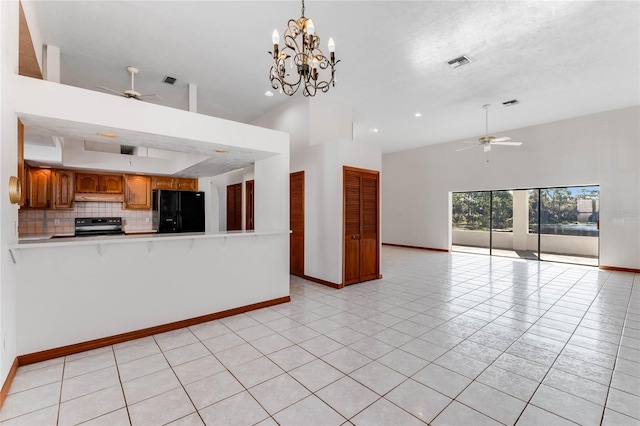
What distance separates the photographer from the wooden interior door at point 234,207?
748 cm

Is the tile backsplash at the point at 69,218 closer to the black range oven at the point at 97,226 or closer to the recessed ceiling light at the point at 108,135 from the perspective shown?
the black range oven at the point at 97,226

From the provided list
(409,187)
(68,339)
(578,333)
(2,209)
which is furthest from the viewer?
(409,187)

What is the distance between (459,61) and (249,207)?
516cm

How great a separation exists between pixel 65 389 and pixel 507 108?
806cm

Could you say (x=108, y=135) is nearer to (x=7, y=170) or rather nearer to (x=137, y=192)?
(x=7, y=170)

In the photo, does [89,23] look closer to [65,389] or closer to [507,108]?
[65,389]

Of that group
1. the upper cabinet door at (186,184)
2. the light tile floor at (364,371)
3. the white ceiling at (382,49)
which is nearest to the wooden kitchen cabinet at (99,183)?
the upper cabinet door at (186,184)

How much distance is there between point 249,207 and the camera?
6.94 m

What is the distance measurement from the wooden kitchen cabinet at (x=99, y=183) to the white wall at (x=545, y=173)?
8563 millimetres

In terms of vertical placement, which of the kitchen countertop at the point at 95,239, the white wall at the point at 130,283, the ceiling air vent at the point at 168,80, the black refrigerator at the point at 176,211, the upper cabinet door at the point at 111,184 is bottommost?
the white wall at the point at 130,283

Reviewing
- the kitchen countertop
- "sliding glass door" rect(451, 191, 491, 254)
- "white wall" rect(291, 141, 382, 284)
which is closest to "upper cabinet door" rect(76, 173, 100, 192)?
the kitchen countertop

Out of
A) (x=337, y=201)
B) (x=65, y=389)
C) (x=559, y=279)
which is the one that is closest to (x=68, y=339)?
(x=65, y=389)

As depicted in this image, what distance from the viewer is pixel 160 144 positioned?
138 inches

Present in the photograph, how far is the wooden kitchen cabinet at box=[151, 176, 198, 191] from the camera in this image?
684 centimetres
